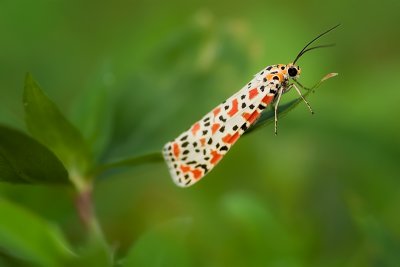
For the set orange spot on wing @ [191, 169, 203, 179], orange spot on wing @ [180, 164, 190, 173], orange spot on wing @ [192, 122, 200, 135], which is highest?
orange spot on wing @ [192, 122, 200, 135]

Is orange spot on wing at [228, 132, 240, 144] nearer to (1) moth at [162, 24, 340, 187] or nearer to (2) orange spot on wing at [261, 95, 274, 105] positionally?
(1) moth at [162, 24, 340, 187]

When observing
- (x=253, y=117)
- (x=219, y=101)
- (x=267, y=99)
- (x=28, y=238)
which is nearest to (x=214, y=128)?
(x=253, y=117)

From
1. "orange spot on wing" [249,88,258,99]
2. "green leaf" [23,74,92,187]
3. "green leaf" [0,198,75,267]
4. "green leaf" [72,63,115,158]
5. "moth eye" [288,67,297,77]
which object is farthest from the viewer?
"moth eye" [288,67,297,77]

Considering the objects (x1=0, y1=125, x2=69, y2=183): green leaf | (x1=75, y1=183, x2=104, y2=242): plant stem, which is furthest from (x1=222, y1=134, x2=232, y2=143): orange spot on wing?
(x1=0, y1=125, x2=69, y2=183): green leaf

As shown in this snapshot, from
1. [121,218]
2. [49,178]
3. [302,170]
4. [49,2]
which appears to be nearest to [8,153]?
[49,178]

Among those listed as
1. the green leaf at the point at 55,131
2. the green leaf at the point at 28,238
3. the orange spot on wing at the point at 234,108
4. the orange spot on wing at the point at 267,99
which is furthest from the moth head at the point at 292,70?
the green leaf at the point at 28,238

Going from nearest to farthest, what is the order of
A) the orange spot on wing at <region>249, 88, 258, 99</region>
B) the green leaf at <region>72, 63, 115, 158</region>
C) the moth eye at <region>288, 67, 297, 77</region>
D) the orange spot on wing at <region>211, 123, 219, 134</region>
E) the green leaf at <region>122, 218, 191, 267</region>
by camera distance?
the green leaf at <region>122, 218, 191, 267</region> < the green leaf at <region>72, 63, 115, 158</region> < the orange spot on wing at <region>211, 123, 219, 134</region> < the orange spot on wing at <region>249, 88, 258, 99</region> < the moth eye at <region>288, 67, 297, 77</region>
